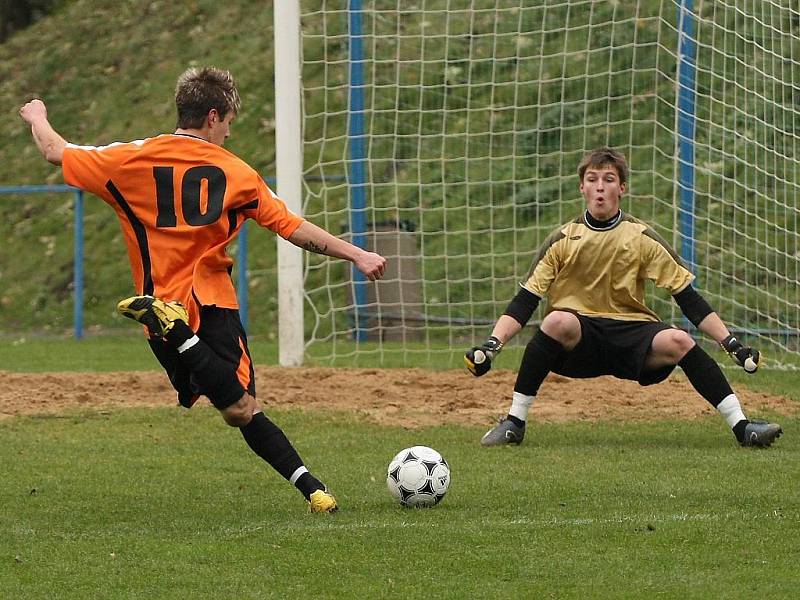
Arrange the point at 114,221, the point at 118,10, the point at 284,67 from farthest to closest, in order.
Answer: the point at 118,10 < the point at 114,221 < the point at 284,67

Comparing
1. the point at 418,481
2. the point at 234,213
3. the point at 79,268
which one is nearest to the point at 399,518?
the point at 418,481

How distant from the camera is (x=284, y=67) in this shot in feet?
33.9

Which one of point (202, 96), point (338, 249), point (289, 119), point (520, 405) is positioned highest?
point (289, 119)

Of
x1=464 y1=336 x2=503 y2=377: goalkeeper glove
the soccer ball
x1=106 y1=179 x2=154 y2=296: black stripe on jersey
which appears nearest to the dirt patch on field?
x1=464 y1=336 x2=503 y2=377: goalkeeper glove

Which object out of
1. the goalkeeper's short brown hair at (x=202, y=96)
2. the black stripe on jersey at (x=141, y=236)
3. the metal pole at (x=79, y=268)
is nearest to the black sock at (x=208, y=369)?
the black stripe on jersey at (x=141, y=236)

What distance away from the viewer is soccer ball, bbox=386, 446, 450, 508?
19.2ft

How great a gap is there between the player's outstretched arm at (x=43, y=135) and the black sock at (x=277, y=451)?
131 cm

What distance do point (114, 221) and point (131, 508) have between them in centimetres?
1362

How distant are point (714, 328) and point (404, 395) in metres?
2.73

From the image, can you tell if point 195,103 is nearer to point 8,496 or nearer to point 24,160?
point 8,496

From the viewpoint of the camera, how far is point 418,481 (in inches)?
230

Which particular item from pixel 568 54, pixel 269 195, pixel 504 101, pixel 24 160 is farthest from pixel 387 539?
pixel 24 160

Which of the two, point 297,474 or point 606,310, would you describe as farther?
point 606,310

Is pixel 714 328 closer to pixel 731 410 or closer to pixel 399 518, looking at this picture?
pixel 731 410
